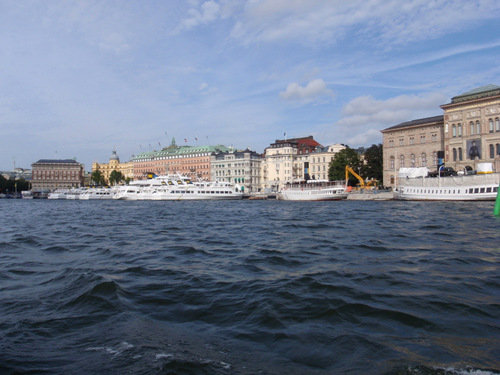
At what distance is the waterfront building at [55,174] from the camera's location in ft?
549

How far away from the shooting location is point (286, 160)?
11669 centimetres

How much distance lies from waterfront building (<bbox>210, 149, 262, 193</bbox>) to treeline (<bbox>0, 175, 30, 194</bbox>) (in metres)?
79.4

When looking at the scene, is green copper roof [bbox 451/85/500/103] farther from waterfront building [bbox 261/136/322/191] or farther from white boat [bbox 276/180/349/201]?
waterfront building [bbox 261/136/322/191]

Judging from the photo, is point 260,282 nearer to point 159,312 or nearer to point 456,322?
point 159,312

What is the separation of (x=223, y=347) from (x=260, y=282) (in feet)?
11.0

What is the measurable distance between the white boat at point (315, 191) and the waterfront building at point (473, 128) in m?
20.5

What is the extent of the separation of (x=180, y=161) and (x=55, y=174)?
201 feet

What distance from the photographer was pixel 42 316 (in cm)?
619

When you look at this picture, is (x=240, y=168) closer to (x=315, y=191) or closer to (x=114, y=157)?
(x=315, y=191)

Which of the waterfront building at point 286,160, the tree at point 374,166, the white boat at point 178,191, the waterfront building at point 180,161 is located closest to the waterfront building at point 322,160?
the waterfront building at point 286,160

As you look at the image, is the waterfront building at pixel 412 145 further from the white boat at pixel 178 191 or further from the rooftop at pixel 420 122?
the white boat at pixel 178 191

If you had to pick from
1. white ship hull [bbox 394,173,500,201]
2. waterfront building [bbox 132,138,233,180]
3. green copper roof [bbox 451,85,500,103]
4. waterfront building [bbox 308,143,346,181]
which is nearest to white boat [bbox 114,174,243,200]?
waterfront building [bbox 308,143,346,181]

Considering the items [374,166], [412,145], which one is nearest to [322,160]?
[374,166]

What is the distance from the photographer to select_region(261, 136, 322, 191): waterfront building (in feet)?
380
